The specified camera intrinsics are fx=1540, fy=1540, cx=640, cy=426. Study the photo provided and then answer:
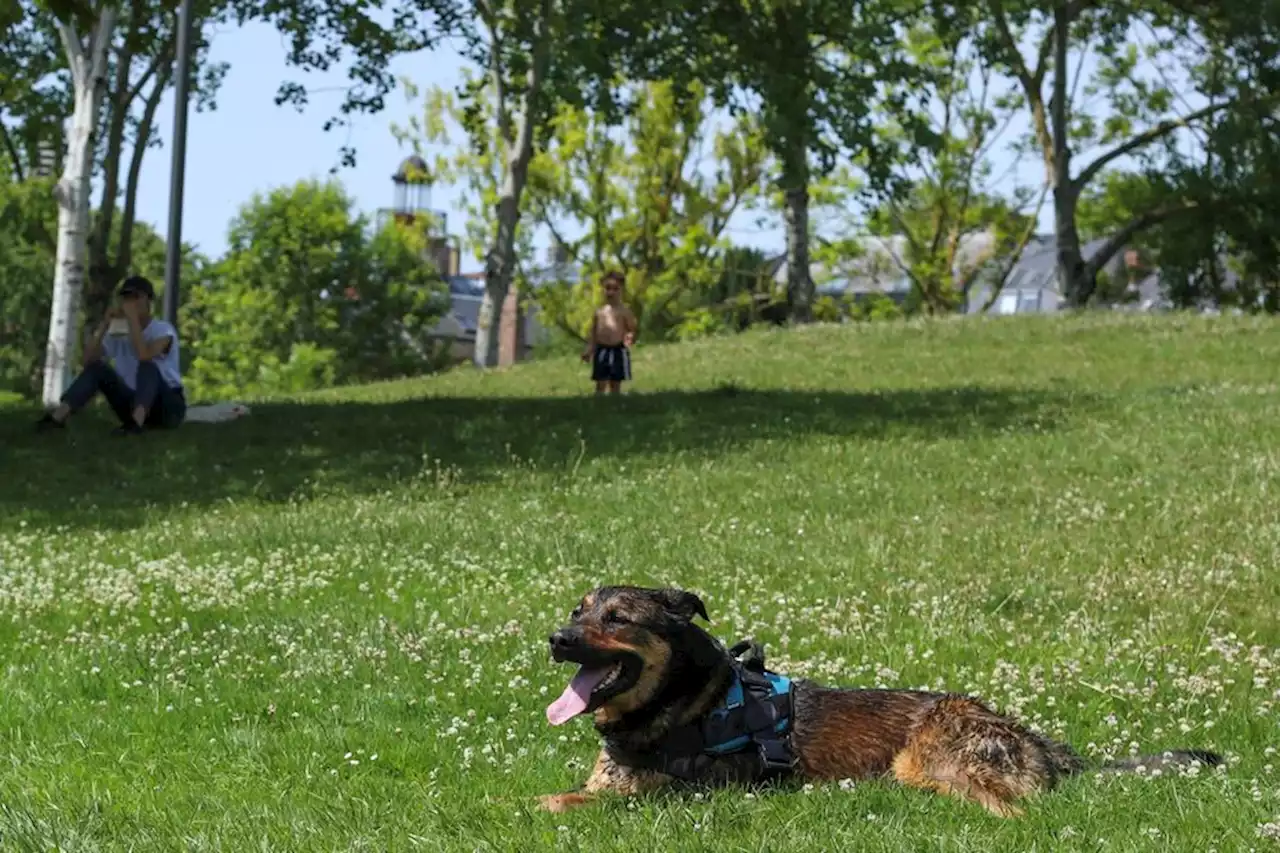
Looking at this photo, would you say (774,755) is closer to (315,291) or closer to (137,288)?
(137,288)

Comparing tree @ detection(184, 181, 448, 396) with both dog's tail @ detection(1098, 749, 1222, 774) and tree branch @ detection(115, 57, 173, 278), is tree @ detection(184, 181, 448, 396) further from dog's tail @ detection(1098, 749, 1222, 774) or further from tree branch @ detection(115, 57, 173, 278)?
dog's tail @ detection(1098, 749, 1222, 774)

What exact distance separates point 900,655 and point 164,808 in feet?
13.6

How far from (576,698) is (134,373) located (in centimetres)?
1671

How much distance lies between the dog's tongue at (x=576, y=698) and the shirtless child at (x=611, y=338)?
698 inches

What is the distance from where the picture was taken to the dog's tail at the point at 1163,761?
5.94 m

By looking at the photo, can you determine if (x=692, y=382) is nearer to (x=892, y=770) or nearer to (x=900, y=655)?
(x=900, y=655)

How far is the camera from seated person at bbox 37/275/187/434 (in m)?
19.8

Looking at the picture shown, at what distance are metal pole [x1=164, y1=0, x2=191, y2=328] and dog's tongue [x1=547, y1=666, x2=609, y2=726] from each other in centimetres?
2457

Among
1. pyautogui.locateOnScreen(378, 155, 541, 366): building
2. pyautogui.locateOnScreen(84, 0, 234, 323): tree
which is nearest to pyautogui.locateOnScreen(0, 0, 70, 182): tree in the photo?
pyautogui.locateOnScreen(84, 0, 234, 323): tree

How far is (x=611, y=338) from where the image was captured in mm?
24016

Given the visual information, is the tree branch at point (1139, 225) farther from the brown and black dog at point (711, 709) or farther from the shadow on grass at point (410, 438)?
the brown and black dog at point (711, 709)

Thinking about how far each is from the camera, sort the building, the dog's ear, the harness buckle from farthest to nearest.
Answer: the building, the harness buckle, the dog's ear

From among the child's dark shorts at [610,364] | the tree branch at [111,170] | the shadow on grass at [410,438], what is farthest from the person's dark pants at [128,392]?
the tree branch at [111,170]

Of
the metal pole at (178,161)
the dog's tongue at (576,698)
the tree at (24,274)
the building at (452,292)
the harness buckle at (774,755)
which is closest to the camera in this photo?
the dog's tongue at (576,698)
